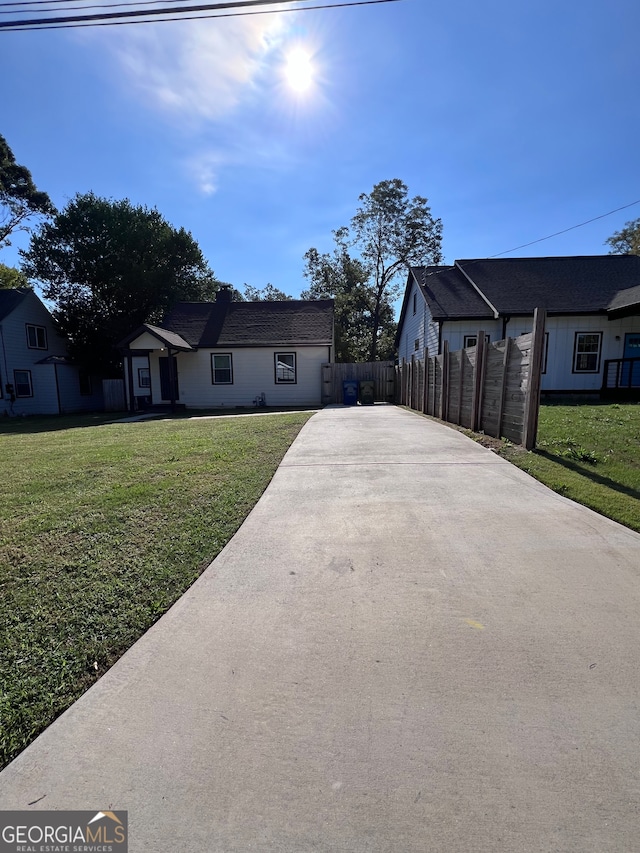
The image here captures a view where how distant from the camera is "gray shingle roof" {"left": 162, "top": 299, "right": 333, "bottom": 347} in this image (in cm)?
1927

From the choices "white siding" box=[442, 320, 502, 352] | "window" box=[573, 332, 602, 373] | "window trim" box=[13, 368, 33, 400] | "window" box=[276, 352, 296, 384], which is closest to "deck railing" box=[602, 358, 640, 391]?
"window" box=[573, 332, 602, 373]

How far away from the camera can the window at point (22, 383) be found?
21.5 metres

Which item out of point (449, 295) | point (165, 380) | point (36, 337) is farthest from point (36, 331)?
point (449, 295)

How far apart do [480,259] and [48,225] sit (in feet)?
83.8

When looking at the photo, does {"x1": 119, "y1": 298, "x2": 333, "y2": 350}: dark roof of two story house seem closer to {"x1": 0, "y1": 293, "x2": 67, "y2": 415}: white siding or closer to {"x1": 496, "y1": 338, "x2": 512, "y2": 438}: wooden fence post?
{"x1": 0, "y1": 293, "x2": 67, "y2": 415}: white siding

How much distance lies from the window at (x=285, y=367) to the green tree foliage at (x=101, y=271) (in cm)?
1204

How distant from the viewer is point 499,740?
64.2 inches

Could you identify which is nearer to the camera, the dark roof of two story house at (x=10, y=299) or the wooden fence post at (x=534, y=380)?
the wooden fence post at (x=534, y=380)

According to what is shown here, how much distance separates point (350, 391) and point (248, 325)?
20.3 feet

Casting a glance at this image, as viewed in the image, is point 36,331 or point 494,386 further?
point 36,331

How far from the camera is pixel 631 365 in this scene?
1472 centimetres

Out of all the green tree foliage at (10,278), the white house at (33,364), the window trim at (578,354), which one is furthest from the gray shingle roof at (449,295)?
the green tree foliage at (10,278)

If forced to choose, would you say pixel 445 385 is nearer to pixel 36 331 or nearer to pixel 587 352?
pixel 587 352

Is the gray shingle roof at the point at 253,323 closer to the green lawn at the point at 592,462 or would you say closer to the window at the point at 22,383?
the window at the point at 22,383
